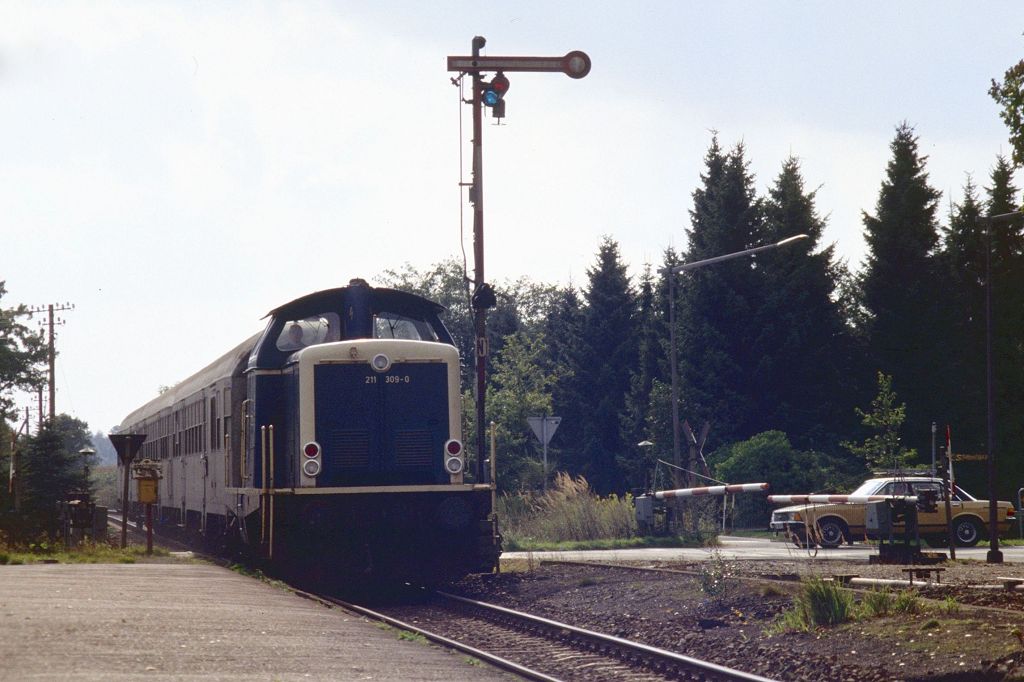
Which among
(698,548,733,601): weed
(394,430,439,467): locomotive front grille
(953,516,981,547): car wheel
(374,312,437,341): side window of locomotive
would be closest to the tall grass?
(953,516,981,547): car wheel

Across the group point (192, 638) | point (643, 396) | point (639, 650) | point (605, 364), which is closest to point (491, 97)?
point (639, 650)

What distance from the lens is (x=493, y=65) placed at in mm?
21016

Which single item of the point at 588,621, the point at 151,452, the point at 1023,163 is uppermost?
the point at 1023,163

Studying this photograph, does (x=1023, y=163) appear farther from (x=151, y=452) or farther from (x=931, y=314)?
(x=931, y=314)

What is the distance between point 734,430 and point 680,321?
5.10m

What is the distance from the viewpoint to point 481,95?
69.3 feet

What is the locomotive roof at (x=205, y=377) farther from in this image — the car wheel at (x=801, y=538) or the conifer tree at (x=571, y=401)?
the conifer tree at (x=571, y=401)

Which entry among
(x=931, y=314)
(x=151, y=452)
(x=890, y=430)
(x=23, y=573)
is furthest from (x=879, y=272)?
(x=23, y=573)

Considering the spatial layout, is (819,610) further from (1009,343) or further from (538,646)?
(1009,343)

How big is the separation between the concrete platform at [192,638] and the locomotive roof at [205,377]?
427 centimetres

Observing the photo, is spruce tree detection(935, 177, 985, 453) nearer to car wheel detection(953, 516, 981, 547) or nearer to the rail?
car wheel detection(953, 516, 981, 547)

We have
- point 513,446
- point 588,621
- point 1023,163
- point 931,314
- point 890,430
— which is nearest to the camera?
point 588,621

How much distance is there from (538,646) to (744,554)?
11187 mm

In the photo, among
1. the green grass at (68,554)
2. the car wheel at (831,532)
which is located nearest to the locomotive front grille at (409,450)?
the green grass at (68,554)
